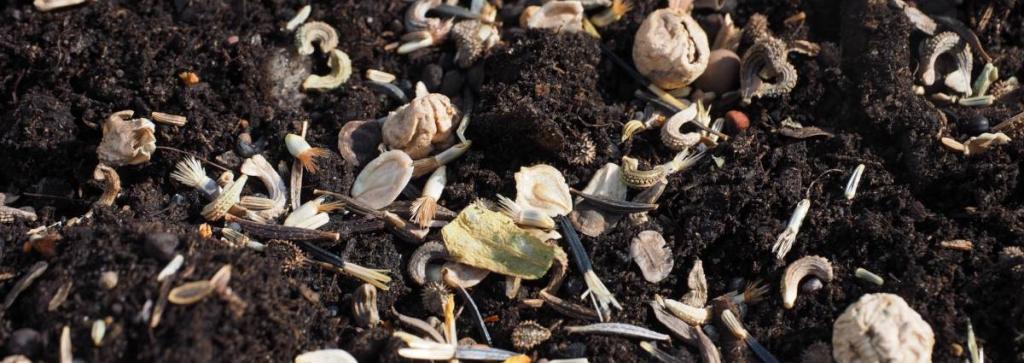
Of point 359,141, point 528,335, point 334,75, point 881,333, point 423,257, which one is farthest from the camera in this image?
point 334,75

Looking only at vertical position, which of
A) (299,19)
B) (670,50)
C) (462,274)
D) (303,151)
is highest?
(299,19)

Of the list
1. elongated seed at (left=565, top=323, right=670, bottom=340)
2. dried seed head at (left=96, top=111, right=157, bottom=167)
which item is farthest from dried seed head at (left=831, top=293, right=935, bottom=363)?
dried seed head at (left=96, top=111, right=157, bottom=167)

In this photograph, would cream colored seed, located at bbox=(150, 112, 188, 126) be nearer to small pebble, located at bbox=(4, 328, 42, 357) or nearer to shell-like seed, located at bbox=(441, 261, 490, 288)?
small pebble, located at bbox=(4, 328, 42, 357)

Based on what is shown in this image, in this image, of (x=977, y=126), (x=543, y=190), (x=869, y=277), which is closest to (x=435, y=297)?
(x=543, y=190)

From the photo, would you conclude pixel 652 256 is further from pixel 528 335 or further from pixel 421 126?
pixel 421 126

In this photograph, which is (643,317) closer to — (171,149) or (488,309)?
(488,309)

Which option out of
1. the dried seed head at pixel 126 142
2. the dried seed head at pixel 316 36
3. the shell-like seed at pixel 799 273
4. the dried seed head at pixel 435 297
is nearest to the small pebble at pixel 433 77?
the dried seed head at pixel 316 36

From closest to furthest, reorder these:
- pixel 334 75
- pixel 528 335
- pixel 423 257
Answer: pixel 528 335 < pixel 423 257 < pixel 334 75

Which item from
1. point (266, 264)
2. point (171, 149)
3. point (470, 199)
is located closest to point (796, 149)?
point (470, 199)
